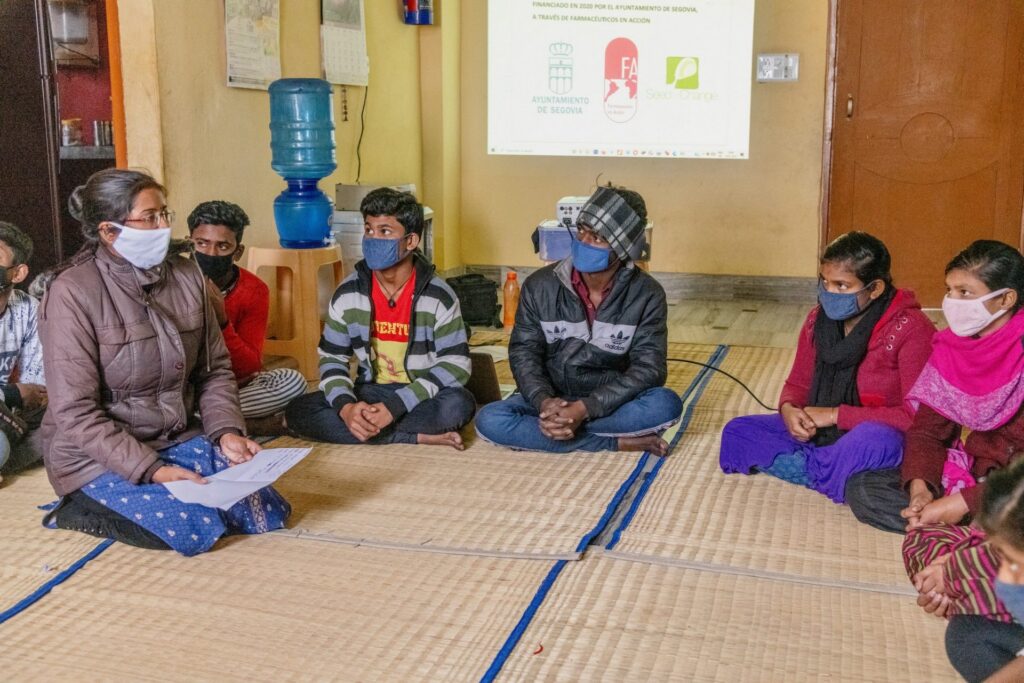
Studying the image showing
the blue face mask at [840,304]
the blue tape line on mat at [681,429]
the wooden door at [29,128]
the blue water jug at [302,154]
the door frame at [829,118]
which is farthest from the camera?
the door frame at [829,118]

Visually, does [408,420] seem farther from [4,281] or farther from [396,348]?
[4,281]

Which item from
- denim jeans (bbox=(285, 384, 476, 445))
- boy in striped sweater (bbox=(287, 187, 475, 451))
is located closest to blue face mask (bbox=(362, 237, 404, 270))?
boy in striped sweater (bbox=(287, 187, 475, 451))

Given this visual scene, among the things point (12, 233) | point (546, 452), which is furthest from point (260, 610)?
point (12, 233)

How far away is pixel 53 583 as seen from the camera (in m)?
2.22

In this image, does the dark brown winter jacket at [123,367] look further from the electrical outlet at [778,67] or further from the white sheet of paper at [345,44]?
the electrical outlet at [778,67]

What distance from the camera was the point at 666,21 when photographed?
222 inches

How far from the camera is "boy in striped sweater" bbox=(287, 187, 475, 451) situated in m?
3.20

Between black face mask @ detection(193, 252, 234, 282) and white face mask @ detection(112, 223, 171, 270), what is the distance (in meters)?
0.91

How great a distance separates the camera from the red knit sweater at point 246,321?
3377mm

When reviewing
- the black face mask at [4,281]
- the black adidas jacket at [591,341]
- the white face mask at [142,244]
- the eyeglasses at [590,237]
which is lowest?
the black adidas jacket at [591,341]

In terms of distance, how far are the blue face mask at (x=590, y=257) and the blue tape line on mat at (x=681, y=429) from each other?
0.59 m

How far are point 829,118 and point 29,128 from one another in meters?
3.94

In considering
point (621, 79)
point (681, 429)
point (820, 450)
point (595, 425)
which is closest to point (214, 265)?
point (595, 425)

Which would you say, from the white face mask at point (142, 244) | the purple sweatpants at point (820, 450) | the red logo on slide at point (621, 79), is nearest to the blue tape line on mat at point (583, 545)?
the purple sweatpants at point (820, 450)
